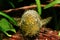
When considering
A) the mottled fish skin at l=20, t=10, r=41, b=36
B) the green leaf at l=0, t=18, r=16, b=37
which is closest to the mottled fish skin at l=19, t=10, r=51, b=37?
the mottled fish skin at l=20, t=10, r=41, b=36

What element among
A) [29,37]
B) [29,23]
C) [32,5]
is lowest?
[29,37]

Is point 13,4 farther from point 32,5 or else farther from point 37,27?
point 37,27

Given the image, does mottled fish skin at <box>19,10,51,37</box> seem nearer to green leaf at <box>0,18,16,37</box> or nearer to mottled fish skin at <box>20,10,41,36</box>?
mottled fish skin at <box>20,10,41,36</box>

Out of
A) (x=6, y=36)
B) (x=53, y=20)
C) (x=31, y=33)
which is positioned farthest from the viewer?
(x=53, y=20)

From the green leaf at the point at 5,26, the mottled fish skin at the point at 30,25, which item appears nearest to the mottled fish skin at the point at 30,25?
the mottled fish skin at the point at 30,25

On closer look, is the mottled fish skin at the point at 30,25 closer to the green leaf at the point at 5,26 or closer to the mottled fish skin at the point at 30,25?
the mottled fish skin at the point at 30,25

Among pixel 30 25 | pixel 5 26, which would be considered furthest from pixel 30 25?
pixel 5 26

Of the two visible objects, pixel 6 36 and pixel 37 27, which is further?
pixel 6 36

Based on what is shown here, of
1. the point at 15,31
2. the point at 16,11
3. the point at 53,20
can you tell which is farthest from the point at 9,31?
the point at 53,20

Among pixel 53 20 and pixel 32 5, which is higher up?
pixel 32 5

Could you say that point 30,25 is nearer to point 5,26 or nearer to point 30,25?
point 30,25

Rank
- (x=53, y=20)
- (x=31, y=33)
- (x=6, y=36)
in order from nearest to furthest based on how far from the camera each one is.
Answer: (x=31, y=33)
(x=6, y=36)
(x=53, y=20)
